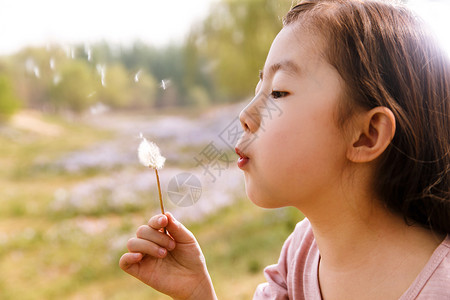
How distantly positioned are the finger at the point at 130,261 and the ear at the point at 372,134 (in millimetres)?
387

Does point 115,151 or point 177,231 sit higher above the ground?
point 177,231

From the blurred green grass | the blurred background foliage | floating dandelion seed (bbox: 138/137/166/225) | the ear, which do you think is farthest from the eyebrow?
the blurred background foliage

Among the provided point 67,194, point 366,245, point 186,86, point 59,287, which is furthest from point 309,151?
point 186,86

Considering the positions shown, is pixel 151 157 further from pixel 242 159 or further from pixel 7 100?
pixel 7 100

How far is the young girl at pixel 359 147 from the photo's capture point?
65 centimetres

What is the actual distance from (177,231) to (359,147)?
337mm

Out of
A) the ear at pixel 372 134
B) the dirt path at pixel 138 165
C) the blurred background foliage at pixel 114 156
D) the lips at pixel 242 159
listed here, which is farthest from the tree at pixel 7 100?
the ear at pixel 372 134

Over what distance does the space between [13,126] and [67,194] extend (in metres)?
0.81

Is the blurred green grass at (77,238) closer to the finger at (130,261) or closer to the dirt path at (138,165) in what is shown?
the dirt path at (138,165)

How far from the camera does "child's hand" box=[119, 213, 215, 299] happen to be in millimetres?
727

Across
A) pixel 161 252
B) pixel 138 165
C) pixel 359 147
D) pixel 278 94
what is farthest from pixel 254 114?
pixel 138 165

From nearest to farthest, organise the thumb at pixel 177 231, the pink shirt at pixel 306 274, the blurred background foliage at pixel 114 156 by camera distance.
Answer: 1. the pink shirt at pixel 306 274
2. the thumb at pixel 177 231
3. the blurred background foliage at pixel 114 156

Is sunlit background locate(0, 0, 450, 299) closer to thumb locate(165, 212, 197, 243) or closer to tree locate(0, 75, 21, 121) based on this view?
tree locate(0, 75, 21, 121)

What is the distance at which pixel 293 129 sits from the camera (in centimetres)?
66
